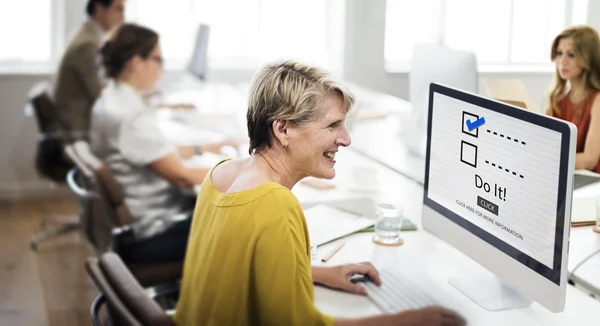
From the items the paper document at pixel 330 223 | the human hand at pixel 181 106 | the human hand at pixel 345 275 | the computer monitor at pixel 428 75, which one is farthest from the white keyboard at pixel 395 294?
the human hand at pixel 181 106

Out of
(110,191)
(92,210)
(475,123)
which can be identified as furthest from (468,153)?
(92,210)

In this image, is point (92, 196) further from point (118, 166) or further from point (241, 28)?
point (241, 28)

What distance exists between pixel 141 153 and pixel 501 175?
1640mm

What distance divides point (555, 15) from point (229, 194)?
3524 mm

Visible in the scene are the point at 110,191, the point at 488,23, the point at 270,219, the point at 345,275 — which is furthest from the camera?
the point at 488,23

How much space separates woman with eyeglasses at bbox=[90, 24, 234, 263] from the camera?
3.03 meters

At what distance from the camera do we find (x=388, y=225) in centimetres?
235

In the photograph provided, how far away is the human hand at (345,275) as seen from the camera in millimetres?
1967

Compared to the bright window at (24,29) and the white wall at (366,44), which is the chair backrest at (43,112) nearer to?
the bright window at (24,29)

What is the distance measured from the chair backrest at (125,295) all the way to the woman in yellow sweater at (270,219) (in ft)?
0.68

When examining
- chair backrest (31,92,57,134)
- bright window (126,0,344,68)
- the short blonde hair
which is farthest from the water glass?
bright window (126,0,344,68)

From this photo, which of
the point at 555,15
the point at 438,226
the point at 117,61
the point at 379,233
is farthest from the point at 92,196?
the point at 555,15

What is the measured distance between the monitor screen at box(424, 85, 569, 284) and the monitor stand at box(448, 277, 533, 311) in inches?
5.4

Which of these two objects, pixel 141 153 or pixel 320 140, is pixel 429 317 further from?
pixel 141 153
